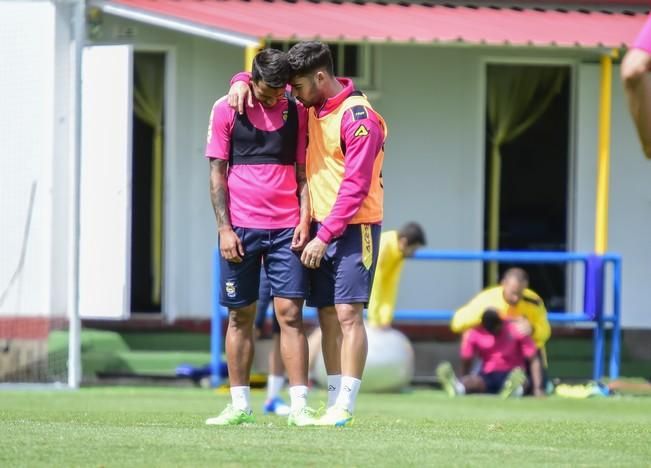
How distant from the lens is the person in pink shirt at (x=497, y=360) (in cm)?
1298

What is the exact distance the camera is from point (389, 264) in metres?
12.9

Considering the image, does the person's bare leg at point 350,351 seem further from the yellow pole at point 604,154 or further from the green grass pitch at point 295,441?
the yellow pole at point 604,154

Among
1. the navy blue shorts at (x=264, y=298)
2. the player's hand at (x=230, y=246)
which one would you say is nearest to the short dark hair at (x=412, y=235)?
the navy blue shorts at (x=264, y=298)

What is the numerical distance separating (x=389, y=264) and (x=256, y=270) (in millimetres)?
5195

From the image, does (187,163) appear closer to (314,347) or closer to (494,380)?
(314,347)

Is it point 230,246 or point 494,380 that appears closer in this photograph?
point 230,246

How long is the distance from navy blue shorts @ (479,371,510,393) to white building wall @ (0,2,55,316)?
3881mm

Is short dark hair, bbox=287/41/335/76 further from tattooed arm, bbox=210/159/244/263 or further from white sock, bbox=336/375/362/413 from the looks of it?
white sock, bbox=336/375/362/413

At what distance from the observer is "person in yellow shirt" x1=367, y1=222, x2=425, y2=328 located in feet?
41.9

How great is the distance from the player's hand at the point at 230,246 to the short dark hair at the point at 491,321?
5663mm

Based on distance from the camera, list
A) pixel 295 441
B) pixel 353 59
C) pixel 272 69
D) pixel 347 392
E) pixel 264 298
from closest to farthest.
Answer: pixel 295 441, pixel 272 69, pixel 347 392, pixel 264 298, pixel 353 59

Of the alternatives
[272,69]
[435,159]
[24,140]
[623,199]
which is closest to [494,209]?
[435,159]

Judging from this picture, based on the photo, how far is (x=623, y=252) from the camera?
14961 millimetres

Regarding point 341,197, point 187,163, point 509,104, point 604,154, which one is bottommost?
point 341,197
